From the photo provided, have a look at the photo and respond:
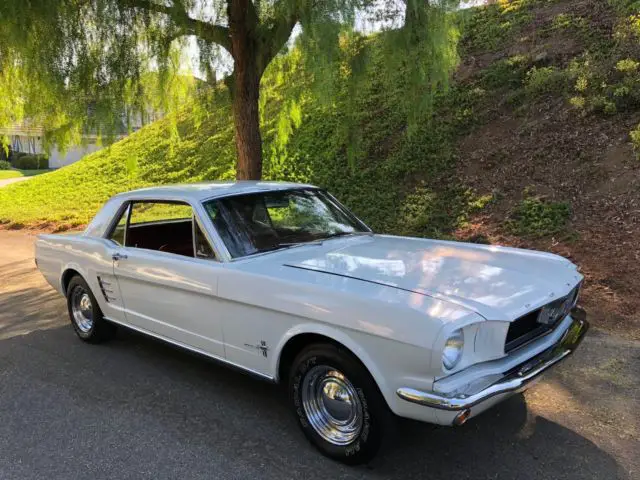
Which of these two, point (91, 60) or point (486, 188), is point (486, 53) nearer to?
point (486, 188)

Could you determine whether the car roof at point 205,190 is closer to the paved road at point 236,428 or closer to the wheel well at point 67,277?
the wheel well at point 67,277

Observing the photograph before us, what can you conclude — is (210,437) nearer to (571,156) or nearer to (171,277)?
(171,277)

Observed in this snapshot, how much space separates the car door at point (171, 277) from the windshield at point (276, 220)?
0.19m

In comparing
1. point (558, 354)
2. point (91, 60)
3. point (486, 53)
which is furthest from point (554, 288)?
point (486, 53)

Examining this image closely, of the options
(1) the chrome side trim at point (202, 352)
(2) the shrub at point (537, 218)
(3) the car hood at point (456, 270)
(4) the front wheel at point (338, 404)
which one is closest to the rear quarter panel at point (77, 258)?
(1) the chrome side trim at point (202, 352)

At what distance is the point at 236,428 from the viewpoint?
3559 mm

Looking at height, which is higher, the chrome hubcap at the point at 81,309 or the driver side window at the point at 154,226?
the driver side window at the point at 154,226

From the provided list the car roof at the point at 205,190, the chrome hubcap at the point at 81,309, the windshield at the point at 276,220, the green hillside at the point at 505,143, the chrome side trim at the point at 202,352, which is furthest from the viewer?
the green hillside at the point at 505,143

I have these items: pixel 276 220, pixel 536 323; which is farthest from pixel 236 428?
pixel 536 323

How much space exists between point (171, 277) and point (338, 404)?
1627mm

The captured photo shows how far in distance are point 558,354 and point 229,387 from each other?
234 cm

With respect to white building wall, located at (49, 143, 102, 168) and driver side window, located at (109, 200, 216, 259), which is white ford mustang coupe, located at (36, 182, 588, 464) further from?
white building wall, located at (49, 143, 102, 168)

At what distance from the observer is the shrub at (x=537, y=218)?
741 centimetres

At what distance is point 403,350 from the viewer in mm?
2717
